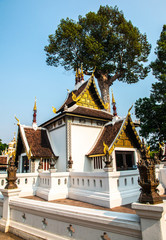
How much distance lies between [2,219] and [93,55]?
70.1 ft

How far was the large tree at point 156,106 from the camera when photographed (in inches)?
757

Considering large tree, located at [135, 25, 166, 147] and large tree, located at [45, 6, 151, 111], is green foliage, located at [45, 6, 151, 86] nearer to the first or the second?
large tree, located at [45, 6, 151, 111]

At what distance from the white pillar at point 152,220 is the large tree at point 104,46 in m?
20.9

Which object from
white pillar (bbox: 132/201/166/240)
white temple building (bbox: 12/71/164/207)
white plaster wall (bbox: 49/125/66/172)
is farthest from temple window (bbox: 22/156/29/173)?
white pillar (bbox: 132/201/166/240)

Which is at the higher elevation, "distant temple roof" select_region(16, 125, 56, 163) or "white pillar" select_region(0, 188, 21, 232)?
"distant temple roof" select_region(16, 125, 56, 163)

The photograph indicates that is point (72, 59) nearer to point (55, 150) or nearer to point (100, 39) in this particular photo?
point (100, 39)

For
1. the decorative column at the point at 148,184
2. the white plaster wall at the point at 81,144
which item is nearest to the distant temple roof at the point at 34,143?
the white plaster wall at the point at 81,144

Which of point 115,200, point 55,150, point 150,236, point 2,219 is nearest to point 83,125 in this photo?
point 55,150

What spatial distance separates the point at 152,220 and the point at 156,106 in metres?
18.0

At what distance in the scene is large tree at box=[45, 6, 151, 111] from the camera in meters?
22.6

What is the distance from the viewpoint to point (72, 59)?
84.0 ft

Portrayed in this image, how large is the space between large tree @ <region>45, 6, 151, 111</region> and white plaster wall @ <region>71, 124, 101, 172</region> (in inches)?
430

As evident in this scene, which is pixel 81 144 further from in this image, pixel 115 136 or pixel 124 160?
pixel 124 160

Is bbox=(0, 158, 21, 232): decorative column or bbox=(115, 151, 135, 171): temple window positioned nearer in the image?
bbox=(0, 158, 21, 232): decorative column
